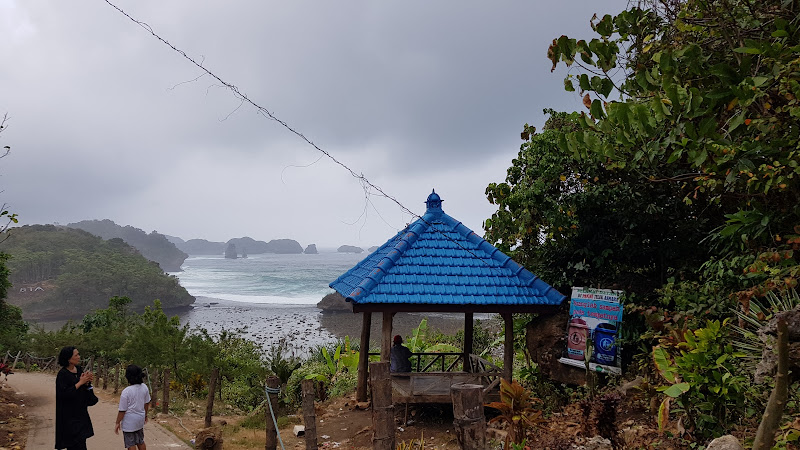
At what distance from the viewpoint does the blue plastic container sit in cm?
838

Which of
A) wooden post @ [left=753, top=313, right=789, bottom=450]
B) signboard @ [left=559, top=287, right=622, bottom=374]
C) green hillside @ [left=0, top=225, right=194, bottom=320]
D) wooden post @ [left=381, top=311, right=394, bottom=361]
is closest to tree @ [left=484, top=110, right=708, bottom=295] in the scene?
signboard @ [left=559, top=287, right=622, bottom=374]

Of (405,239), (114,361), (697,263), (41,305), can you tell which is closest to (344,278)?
(405,239)

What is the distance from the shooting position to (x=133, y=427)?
21.1 ft

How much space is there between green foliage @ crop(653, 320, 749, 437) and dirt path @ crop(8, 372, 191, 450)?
323 inches

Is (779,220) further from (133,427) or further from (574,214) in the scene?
(133,427)

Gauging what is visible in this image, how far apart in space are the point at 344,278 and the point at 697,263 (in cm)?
692

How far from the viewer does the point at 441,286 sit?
905cm

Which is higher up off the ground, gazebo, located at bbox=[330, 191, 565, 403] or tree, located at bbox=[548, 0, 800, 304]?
tree, located at bbox=[548, 0, 800, 304]

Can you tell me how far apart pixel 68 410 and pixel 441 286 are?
5.75 metres

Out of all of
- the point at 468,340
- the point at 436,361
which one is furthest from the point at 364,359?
the point at 436,361

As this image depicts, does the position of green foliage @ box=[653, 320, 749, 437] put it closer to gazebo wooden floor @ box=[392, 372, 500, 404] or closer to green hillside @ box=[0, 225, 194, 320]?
gazebo wooden floor @ box=[392, 372, 500, 404]

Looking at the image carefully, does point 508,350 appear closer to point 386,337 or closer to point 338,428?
point 386,337

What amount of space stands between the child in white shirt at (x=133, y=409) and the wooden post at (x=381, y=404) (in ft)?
11.0

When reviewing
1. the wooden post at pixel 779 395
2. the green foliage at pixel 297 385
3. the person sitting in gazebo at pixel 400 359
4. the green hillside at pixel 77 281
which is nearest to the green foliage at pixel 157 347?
the green foliage at pixel 297 385
